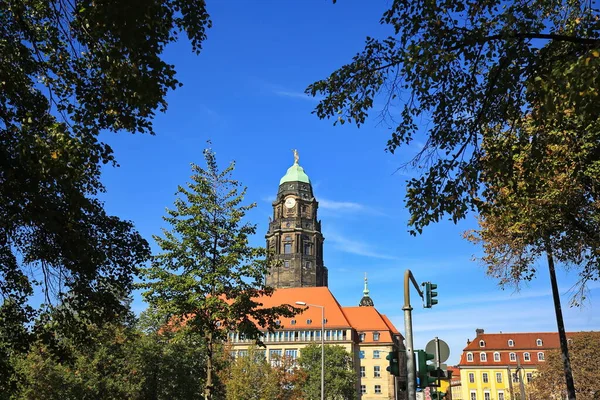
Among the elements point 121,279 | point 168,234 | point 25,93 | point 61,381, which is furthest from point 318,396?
point 25,93

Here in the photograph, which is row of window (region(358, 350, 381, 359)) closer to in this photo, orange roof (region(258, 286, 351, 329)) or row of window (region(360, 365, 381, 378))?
row of window (region(360, 365, 381, 378))

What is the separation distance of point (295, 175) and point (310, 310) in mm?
35403

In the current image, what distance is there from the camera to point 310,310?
88750 millimetres

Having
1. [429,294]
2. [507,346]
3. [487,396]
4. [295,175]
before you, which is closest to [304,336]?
[487,396]

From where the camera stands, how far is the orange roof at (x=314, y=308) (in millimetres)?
85438

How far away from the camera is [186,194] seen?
2409 centimetres

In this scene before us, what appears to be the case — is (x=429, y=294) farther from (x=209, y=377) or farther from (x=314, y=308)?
(x=314, y=308)

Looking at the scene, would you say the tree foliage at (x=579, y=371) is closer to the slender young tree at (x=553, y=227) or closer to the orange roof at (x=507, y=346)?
the slender young tree at (x=553, y=227)

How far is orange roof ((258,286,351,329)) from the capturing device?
85438 millimetres

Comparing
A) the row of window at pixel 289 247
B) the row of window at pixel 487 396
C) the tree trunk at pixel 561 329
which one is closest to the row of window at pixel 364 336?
the row of window at pixel 487 396

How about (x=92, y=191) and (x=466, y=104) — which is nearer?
(x=466, y=104)

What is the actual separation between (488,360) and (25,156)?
305 ft

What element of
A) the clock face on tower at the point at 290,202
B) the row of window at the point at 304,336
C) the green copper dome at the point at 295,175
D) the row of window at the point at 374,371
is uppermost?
the green copper dome at the point at 295,175

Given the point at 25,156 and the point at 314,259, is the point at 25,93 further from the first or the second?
the point at 314,259
